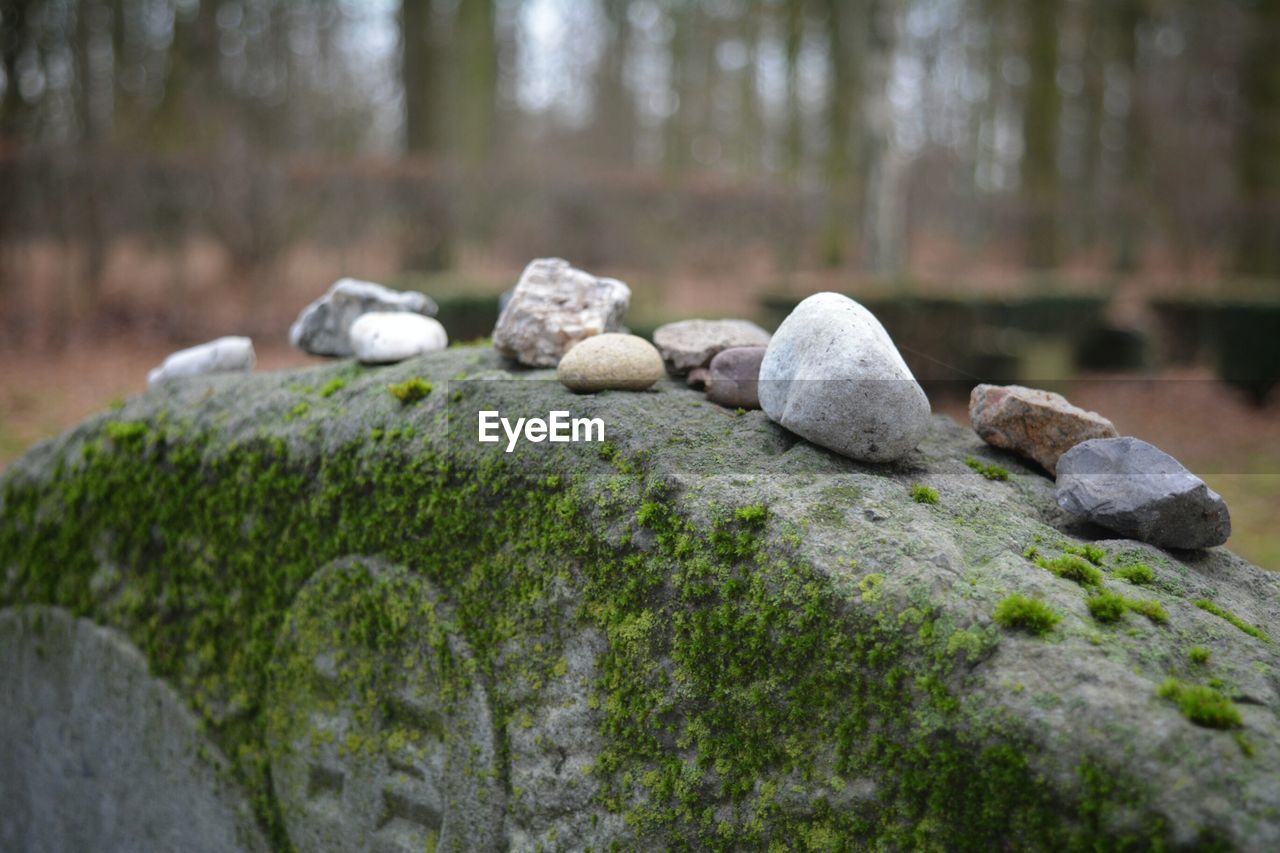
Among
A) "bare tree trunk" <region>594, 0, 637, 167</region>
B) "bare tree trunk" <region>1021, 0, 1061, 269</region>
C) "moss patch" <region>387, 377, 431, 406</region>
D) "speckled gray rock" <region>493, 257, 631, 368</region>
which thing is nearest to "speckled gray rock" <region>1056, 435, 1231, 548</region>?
"speckled gray rock" <region>493, 257, 631, 368</region>

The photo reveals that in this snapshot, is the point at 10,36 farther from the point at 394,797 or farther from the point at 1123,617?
the point at 1123,617

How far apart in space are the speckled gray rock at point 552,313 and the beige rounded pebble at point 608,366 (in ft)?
0.66

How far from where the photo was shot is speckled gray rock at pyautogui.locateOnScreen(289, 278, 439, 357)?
299 cm

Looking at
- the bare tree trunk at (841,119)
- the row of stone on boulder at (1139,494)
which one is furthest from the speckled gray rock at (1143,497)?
the bare tree trunk at (841,119)

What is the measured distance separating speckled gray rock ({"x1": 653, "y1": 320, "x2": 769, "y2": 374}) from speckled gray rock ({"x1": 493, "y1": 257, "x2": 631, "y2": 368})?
0.58 ft

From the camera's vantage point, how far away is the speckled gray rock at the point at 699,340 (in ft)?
7.91

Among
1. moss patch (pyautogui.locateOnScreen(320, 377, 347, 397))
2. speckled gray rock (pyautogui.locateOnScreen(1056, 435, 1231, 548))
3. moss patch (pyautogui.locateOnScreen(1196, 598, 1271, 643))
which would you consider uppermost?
moss patch (pyautogui.locateOnScreen(320, 377, 347, 397))

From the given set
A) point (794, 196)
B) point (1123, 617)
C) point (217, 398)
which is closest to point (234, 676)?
point (217, 398)

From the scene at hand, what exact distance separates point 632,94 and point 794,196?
918 centimetres

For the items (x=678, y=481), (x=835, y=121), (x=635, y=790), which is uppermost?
(x=835, y=121)

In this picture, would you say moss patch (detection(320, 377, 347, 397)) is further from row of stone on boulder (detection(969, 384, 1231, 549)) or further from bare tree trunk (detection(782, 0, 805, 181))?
bare tree trunk (detection(782, 0, 805, 181))

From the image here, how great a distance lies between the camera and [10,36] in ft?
32.3

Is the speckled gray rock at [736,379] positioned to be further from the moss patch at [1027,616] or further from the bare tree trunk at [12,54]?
the bare tree trunk at [12,54]

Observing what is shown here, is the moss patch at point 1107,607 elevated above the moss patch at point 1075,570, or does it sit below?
below
